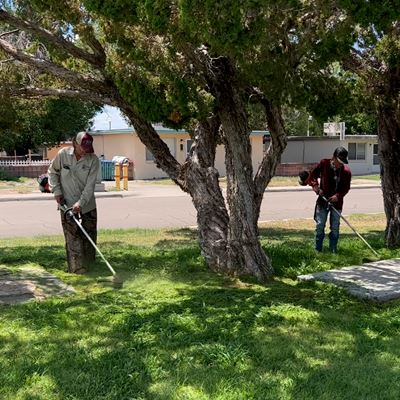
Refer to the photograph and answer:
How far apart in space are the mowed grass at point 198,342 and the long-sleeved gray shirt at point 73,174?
956 millimetres

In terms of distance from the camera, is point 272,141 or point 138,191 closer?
point 272,141

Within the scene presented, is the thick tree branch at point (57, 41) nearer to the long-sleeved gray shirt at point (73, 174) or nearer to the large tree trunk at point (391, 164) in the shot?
the long-sleeved gray shirt at point (73, 174)

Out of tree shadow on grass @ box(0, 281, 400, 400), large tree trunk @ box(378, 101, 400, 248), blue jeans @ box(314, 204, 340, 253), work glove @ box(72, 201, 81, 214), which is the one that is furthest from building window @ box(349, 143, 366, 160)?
tree shadow on grass @ box(0, 281, 400, 400)

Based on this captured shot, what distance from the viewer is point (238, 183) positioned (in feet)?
21.6

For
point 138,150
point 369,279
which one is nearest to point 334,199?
point 369,279

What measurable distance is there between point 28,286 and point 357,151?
34052 millimetres

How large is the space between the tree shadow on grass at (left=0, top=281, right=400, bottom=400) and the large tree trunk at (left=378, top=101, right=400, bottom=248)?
3.48 meters

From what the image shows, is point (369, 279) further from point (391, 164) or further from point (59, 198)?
point (59, 198)

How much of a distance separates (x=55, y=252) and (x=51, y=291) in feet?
9.02

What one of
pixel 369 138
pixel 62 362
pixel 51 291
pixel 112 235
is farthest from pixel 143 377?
pixel 369 138

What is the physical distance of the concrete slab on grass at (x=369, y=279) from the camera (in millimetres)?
5742

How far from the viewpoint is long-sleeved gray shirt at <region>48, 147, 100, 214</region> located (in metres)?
6.78

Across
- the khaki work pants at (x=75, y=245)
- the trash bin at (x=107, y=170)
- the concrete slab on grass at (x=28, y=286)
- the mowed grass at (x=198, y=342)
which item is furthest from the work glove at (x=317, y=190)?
the trash bin at (x=107, y=170)

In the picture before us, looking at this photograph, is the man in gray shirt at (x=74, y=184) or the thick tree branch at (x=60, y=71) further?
the thick tree branch at (x=60, y=71)
